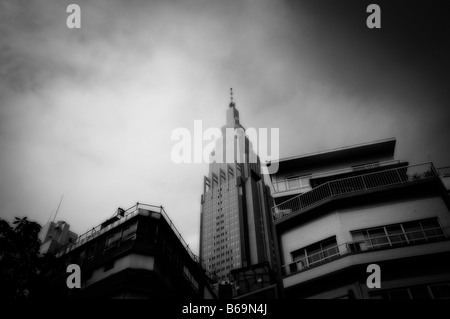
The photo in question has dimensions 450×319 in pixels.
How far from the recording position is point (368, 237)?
1734cm

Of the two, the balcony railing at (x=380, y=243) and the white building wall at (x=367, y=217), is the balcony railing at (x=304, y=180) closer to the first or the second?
the white building wall at (x=367, y=217)

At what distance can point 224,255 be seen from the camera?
16150 centimetres

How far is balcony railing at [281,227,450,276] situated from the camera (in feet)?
53.0

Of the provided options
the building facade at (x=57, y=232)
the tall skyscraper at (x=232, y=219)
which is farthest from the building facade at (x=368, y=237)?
the tall skyscraper at (x=232, y=219)

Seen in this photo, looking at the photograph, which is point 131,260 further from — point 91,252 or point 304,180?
point 304,180

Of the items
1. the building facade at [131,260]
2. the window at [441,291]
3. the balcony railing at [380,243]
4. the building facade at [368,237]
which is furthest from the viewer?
the building facade at [131,260]

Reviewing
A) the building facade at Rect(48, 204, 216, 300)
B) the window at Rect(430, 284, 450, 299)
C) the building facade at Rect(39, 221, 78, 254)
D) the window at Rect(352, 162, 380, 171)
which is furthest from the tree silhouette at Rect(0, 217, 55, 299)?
the building facade at Rect(39, 221, 78, 254)

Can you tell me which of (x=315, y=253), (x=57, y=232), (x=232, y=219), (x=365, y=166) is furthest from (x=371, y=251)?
(x=232, y=219)

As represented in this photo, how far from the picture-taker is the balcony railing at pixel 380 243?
1617 centimetres

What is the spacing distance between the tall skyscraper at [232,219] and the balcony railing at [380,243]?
131415mm

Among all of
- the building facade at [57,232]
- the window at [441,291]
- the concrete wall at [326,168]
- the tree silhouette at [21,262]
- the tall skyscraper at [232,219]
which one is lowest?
the window at [441,291]

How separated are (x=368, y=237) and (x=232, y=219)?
6053 inches

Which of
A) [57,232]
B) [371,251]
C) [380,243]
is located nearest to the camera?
[371,251]
